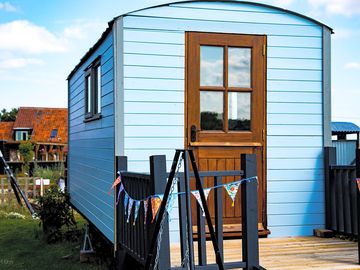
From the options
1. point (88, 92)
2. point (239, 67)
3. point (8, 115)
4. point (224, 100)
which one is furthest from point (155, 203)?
point (8, 115)

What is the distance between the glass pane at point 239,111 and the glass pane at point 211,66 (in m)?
0.24

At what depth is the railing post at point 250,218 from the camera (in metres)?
4.93

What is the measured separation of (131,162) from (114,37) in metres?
1.38

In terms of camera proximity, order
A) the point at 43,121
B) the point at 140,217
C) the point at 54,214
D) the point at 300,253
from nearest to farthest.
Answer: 1. the point at 140,217
2. the point at 300,253
3. the point at 54,214
4. the point at 43,121

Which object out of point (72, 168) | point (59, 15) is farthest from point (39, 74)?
point (72, 168)

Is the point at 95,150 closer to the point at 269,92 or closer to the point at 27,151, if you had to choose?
the point at 269,92

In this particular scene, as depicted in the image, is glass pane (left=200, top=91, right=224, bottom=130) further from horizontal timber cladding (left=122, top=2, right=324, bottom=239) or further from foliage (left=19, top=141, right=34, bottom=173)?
foliage (left=19, top=141, right=34, bottom=173)

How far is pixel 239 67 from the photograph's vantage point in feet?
21.5

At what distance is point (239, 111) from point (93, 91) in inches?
101

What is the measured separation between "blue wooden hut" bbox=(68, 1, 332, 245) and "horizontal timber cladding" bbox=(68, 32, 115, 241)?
60 millimetres

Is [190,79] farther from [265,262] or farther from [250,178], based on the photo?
[265,262]

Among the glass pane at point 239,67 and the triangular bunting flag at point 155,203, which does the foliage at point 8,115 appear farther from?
the triangular bunting flag at point 155,203

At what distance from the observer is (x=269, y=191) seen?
21.9ft

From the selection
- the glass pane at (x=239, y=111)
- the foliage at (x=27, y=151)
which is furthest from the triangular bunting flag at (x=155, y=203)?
the foliage at (x=27, y=151)
